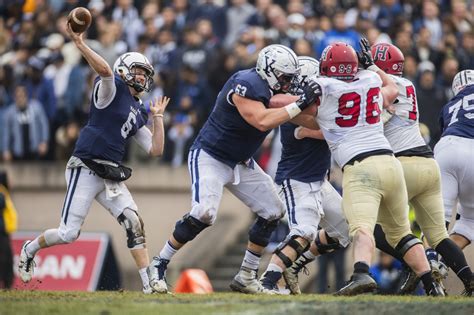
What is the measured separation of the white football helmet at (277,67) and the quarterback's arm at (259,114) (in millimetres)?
346

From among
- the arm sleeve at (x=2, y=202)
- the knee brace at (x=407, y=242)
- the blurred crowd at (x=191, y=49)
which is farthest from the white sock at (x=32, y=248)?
the blurred crowd at (x=191, y=49)

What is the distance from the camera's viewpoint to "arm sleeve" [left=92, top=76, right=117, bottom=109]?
1202 centimetres

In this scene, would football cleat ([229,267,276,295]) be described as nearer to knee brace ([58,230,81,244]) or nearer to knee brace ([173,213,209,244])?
knee brace ([173,213,209,244])

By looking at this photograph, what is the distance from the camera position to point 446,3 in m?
20.8

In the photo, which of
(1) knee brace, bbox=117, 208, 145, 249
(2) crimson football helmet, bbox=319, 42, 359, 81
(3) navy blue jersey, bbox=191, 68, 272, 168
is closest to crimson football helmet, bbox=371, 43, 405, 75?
(2) crimson football helmet, bbox=319, 42, 359, 81

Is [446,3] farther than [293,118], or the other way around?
[446,3]

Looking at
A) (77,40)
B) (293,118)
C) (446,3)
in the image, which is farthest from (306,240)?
(446,3)

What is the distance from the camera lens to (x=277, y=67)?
39.0ft

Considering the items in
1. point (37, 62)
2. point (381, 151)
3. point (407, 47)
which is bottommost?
point (37, 62)

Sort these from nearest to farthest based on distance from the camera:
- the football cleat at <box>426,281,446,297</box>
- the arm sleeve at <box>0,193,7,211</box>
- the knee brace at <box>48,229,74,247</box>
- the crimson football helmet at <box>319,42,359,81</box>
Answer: the crimson football helmet at <box>319,42,359,81</box>
the football cleat at <box>426,281,446,297</box>
the knee brace at <box>48,229,74,247</box>
the arm sleeve at <box>0,193,7,211</box>

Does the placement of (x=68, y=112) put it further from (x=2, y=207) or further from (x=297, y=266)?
(x=297, y=266)

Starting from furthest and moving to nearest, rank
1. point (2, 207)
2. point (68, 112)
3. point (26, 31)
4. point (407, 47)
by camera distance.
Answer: point (26, 31)
point (68, 112)
point (407, 47)
point (2, 207)

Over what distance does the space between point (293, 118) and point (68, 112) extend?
914 centimetres

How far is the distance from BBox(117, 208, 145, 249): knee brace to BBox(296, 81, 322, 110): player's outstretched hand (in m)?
2.06
